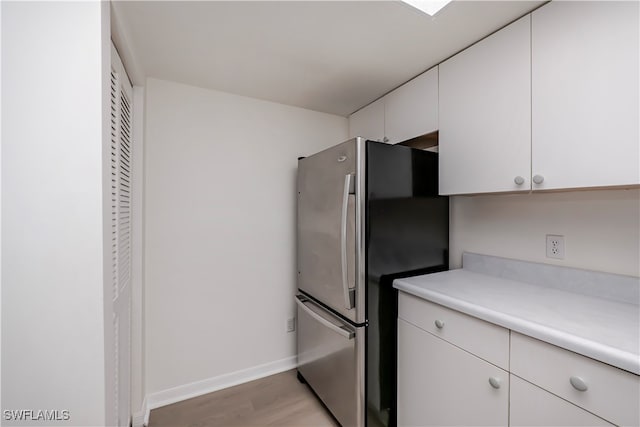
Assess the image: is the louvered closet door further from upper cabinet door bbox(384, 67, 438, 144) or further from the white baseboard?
upper cabinet door bbox(384, 67, 438, 144)

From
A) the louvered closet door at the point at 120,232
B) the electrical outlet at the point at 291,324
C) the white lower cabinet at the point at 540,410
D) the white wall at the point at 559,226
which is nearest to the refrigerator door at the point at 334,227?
the electrical outlet at the point at 291,324

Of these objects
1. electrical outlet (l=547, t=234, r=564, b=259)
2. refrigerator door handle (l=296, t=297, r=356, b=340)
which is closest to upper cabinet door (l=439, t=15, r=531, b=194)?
electrical outlet (l=547, t=234, r=564, b=259)

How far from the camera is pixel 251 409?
5.89 ft

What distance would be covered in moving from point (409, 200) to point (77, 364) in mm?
1586

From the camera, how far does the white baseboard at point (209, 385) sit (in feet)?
5.91

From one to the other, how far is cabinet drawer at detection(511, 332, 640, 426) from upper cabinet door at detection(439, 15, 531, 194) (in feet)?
2.26

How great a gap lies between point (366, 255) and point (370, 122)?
1.20 meters

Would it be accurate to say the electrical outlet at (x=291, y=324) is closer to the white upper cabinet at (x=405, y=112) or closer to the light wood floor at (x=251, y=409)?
the light wood floor at (x=251, y=409)

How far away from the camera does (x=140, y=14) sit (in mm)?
1215

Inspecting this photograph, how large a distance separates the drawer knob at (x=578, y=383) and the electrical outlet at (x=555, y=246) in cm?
72

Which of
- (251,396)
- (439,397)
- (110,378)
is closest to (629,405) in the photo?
(439,397)

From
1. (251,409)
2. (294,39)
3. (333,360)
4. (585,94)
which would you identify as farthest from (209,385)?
(585,94)

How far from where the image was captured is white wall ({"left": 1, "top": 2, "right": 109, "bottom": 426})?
0.82m

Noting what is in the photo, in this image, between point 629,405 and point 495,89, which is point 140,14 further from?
point 629,405
